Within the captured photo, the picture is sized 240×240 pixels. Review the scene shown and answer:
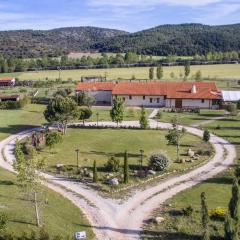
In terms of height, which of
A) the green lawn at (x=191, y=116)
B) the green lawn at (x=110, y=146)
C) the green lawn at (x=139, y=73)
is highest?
the green lawn at (x=139, y=73)

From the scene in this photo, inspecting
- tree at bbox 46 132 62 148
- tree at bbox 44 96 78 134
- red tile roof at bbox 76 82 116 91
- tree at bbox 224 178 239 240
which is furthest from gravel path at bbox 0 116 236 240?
red tile roof at bbox 76 82 116 91

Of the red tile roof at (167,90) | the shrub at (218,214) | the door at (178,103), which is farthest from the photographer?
the door at (178,103)

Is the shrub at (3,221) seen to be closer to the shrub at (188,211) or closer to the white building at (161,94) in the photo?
the shrub at (188,211)

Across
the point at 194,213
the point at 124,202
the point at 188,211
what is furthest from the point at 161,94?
the point at 188,211

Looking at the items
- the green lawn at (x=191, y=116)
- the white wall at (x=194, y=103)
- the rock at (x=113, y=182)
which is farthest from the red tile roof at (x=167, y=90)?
the rock at (x=113, y=182)

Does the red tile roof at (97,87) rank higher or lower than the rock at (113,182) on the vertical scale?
higher

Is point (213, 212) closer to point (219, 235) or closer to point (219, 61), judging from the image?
point (219, 235)

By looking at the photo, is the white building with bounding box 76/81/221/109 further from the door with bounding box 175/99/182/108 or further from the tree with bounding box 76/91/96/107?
the tree with bounding box 76/91/96/107
